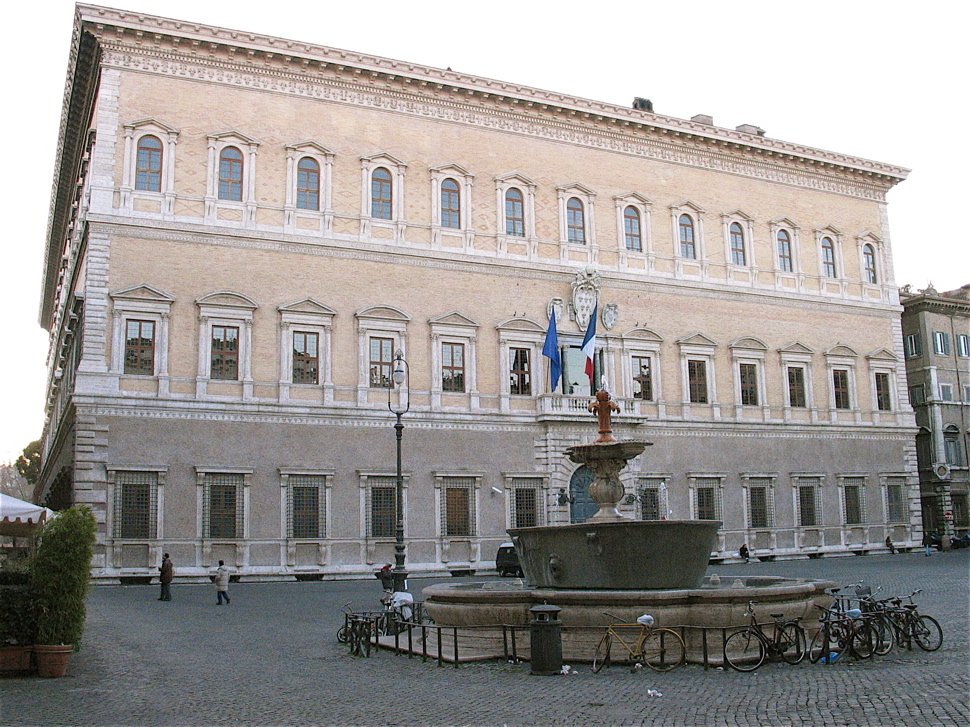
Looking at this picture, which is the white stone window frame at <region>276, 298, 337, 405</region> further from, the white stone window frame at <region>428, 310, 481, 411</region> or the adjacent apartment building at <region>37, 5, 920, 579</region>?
the white stone window frame at <region>428, 310, 481, 411</region>

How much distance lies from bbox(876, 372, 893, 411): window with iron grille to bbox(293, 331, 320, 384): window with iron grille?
23.0 m

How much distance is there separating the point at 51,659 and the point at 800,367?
3165 centimetres

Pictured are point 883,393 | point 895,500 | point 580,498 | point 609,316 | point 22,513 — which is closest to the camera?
point 22,513

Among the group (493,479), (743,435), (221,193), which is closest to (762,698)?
(493,479)

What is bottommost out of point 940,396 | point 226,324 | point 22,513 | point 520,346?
point 22,513

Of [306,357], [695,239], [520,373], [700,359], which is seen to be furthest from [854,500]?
[306,357]

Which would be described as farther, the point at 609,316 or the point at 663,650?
the point at 609,316

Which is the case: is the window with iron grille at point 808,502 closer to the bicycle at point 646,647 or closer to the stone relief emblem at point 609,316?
the stone relief emblem at point 609,316

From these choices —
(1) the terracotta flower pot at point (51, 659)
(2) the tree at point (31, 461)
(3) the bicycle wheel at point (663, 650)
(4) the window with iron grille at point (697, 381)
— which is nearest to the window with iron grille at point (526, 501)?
(4) the window with iron grille at point (697, 381)

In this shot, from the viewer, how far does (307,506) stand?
29.2 meters

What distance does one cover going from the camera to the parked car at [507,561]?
29141 mm

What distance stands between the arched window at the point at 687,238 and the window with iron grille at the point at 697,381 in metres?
4.13

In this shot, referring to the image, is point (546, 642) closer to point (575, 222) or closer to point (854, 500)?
point (575, 222)

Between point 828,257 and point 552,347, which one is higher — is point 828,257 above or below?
above
